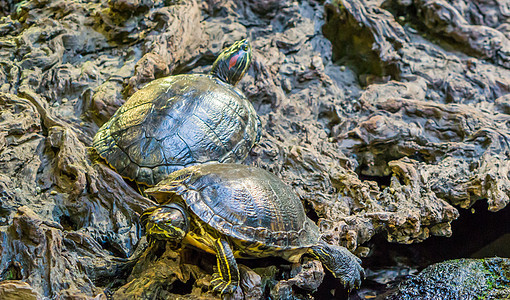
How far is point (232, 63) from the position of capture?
3578 millimetres

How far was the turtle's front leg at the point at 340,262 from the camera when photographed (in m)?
2.41

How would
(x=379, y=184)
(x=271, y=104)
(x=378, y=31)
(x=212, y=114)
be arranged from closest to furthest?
1. (x=212, y=114)
2. (x=379, y=184)
3. (x=271, y=104)
4. (x=378, y=31)

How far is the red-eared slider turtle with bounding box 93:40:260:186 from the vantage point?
108 inches

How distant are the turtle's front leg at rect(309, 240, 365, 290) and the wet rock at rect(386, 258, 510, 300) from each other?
26 centimetres

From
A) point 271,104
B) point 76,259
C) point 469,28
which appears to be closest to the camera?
point 76,259

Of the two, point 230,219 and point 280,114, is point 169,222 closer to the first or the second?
point 230,219

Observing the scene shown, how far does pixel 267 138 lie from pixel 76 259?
1.80 m

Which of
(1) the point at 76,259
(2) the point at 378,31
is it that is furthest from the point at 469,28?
(1) the point at 76,259

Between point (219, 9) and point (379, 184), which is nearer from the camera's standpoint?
point (379, 184)

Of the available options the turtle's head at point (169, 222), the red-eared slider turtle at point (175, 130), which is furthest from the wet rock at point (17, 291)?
the red-eared slider turtle at point (175, 130)

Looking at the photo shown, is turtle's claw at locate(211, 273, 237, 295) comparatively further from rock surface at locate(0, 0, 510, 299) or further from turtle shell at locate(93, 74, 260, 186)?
turtle shell at locate(93, 74, 260, 186)

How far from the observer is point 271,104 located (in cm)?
391

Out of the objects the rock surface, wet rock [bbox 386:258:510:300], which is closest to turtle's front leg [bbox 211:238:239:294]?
the rock surface

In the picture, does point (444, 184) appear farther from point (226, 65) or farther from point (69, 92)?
point (69, 92)
